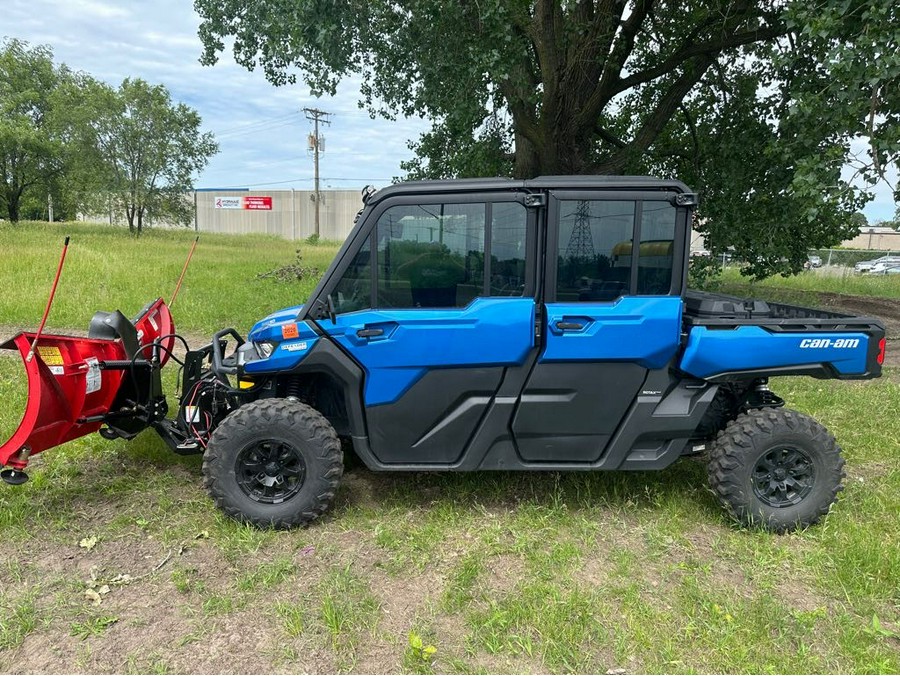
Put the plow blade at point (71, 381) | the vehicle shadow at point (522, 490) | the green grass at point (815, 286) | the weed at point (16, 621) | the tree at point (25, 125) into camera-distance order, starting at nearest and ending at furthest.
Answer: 1. the weed at point (16, 621)
2. the plow blade at point (71, 381)
3. the vehicle shadow at point (522, 490)
4. the green grass at point (815, 286)
5. the tree at point (25, 125)

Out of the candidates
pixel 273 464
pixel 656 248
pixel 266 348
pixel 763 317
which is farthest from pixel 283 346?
pixel 763 317

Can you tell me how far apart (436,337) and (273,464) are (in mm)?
1192

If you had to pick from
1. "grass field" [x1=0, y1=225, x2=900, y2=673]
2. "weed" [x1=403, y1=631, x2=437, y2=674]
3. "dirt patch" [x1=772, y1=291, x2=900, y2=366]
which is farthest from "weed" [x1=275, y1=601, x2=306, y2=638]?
"dirt patch" [x1=772, y1=291, x2=900, y2=366]

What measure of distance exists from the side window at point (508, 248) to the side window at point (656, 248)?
2.11 ft

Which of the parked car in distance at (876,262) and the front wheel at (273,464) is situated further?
the parked car in distance at (876,262)

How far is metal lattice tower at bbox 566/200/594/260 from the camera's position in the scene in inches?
131

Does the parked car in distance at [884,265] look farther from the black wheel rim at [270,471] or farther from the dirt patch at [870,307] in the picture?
the black wheel rim at [270,471]

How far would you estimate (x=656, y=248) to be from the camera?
333 centimetres

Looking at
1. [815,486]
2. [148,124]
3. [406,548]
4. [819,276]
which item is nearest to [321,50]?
[406,548]

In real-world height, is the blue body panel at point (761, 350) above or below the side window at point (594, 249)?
below

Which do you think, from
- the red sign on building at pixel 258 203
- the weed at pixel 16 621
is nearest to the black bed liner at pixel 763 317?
the weed at pixel 16 621

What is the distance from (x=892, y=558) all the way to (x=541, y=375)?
200cm

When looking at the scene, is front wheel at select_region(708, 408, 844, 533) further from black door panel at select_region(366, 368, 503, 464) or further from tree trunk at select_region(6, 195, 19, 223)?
tree trunk at select_region(6, 195, 19, 223)

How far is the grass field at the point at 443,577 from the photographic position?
8.36 feet
